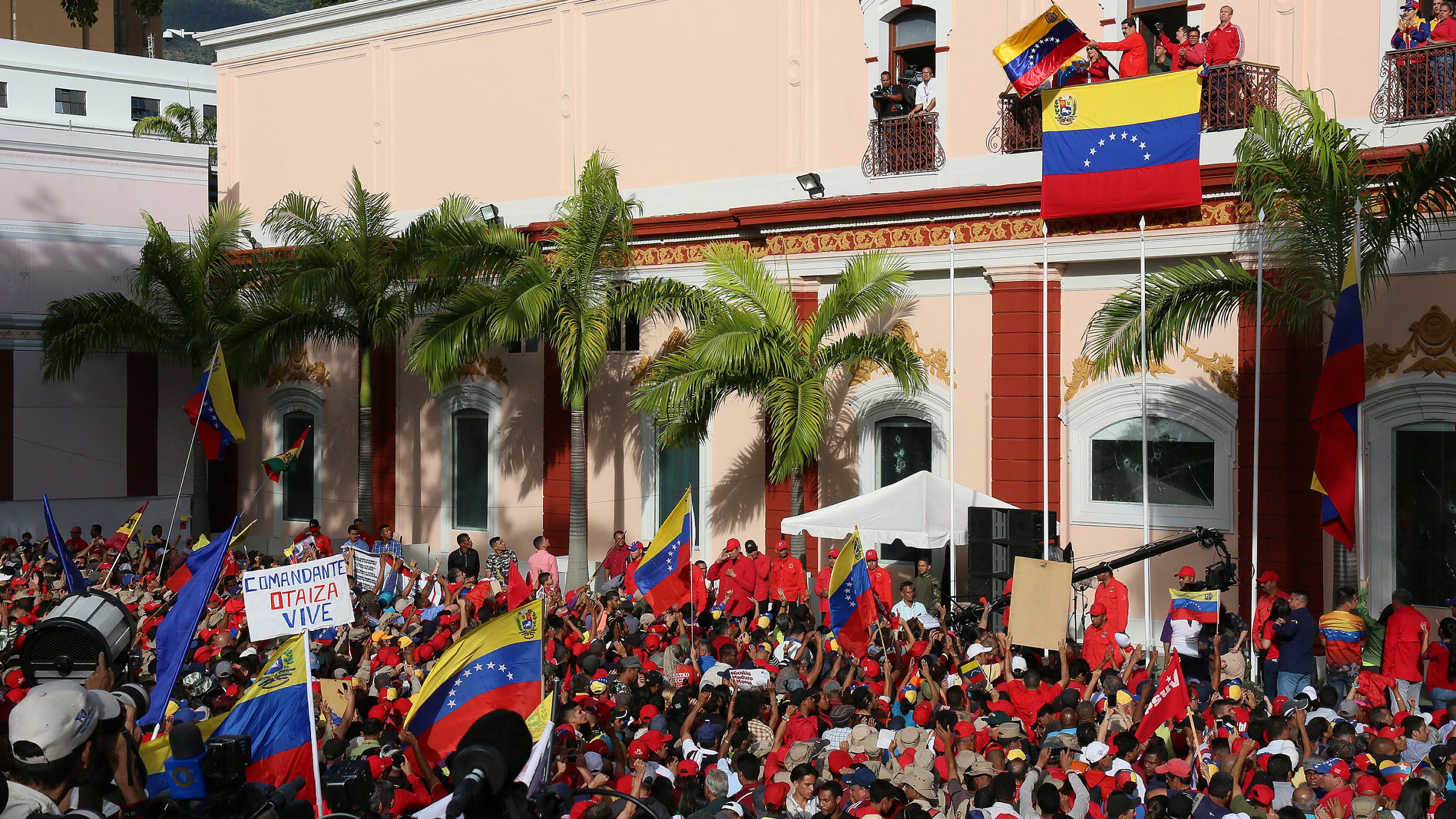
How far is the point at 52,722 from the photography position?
193 inches

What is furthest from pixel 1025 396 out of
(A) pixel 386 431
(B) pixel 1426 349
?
(A) pixel 386 431

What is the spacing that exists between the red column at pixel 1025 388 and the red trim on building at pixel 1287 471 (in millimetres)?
2398

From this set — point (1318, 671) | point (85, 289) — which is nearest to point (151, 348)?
point (85, 289)

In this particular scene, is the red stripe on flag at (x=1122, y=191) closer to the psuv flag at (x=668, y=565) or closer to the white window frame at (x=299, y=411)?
the psuv flag at (x=668, y=565)

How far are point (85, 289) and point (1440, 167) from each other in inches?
945

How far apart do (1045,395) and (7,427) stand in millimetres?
20158

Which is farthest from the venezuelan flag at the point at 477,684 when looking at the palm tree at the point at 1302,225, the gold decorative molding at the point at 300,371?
the gold decorative molding at the point at 300,371

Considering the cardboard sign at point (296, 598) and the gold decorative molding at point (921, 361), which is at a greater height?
the gold decorative molding at point (921, 361)

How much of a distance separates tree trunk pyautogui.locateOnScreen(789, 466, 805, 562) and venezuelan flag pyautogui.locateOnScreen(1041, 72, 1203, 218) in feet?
15.1

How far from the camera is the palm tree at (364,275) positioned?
66.5 ft

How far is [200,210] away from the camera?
2845cm

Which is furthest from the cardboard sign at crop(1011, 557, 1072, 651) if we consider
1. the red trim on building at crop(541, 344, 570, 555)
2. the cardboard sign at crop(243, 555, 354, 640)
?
the red trim on building at crop(541, 344, 570, 555)

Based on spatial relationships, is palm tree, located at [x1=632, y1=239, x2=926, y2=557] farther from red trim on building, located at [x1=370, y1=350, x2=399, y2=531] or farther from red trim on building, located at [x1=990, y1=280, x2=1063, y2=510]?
red trim on building, located at [x1=370, y1=350, x2=399, y2=531]

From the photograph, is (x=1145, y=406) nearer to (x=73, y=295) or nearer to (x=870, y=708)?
(x=870, y=708)
